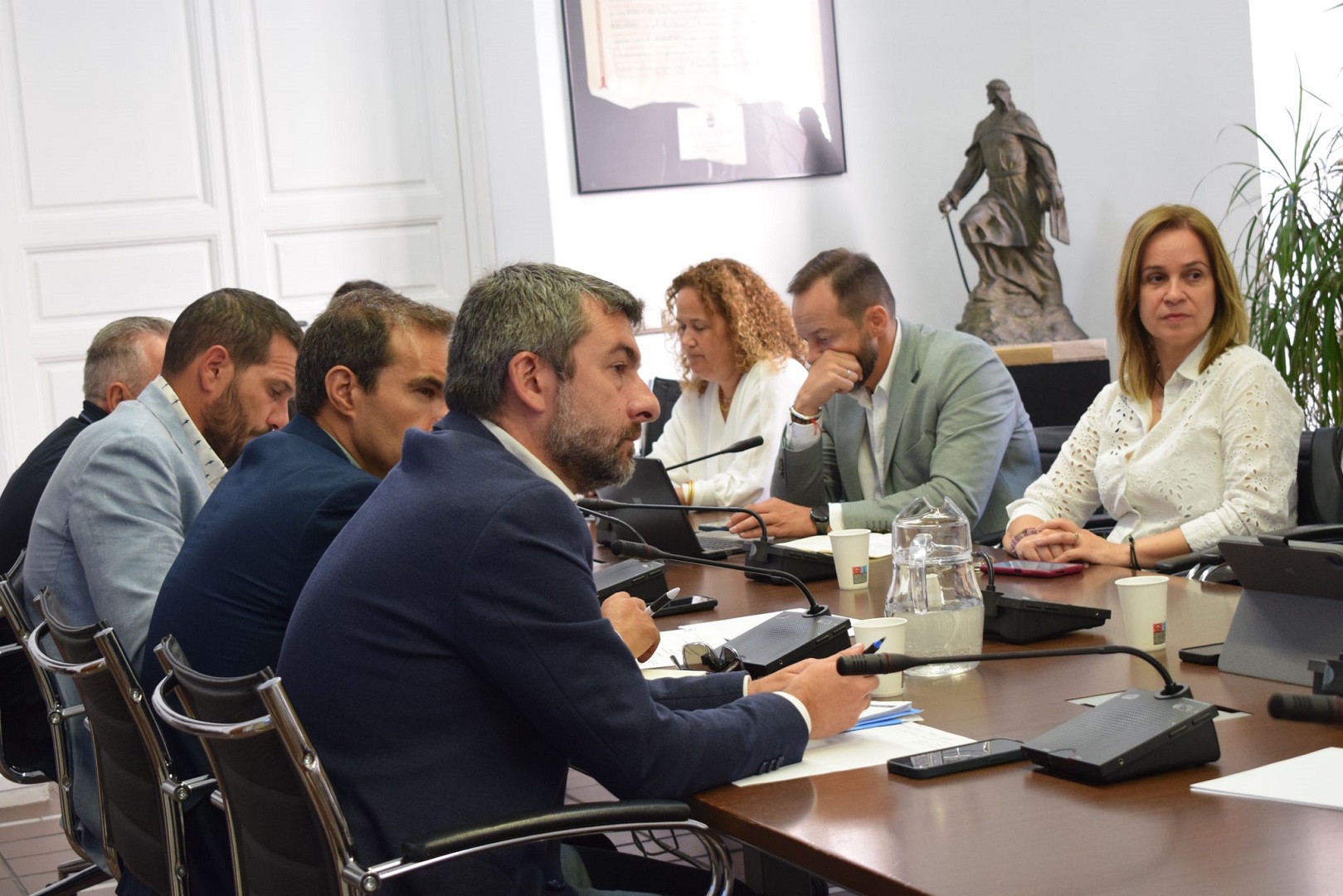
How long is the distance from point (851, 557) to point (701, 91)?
3747 mm

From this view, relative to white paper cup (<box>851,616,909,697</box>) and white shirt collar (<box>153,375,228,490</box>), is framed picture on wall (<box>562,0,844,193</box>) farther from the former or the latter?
white paper cup (<box>851,616,909,697</box>)

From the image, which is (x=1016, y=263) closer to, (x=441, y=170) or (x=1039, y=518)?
(x=441, y=170)

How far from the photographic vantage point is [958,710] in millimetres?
1587

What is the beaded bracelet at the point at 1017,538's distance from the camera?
262cm

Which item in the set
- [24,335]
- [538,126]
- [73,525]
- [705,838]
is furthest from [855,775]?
[24,335]

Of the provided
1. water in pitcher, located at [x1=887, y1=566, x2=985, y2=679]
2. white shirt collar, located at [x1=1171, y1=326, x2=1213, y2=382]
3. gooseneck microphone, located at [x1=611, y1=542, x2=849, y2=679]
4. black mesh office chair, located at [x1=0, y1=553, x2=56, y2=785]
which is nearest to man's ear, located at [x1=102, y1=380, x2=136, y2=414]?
black mesh office chair, located at [x1=0, y1=553, x2=56, y2=785]

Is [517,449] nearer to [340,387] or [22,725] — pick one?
[340,387]

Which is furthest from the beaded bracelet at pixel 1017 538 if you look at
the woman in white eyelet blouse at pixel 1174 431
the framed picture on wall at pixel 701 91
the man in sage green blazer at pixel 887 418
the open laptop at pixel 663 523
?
the framed picture on wall at pixel 701 91

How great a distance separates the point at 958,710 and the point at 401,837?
2.03 ft

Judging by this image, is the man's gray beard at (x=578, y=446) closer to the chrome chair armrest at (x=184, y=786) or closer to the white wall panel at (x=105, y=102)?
the chrome chair armrest at (x=184, y=786)

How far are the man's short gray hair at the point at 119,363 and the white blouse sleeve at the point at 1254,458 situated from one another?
2388 millimetres

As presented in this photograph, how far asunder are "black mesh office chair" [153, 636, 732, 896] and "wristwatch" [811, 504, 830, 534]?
1.74 metres

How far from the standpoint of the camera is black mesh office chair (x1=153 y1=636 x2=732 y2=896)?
129 cm

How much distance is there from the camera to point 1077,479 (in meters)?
3.09
